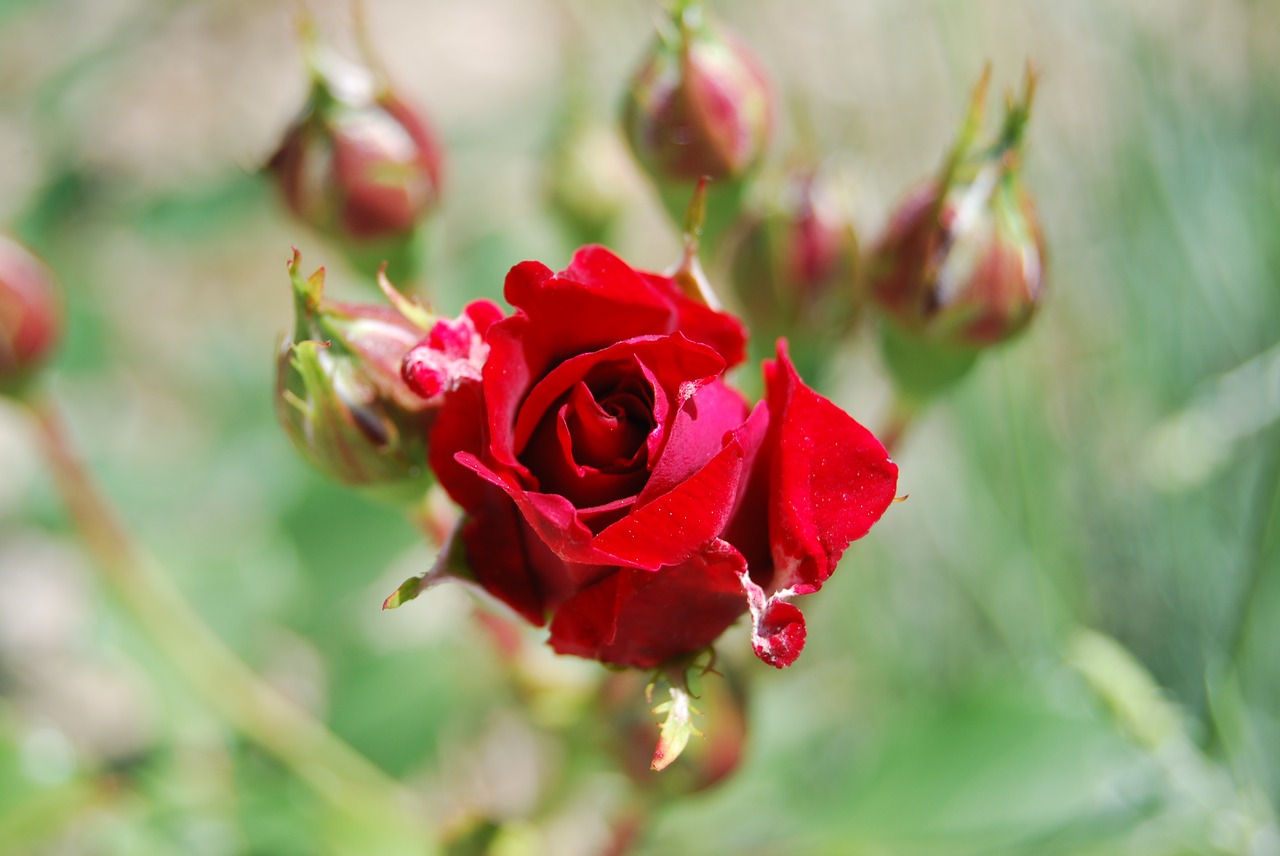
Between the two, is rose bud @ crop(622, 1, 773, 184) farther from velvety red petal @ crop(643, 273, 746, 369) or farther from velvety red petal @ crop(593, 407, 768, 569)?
velvety red petal @ crop(593, 407, 768, 569)

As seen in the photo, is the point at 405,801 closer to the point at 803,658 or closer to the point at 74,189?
the point at 803,658

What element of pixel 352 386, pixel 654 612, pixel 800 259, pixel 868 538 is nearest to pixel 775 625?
pixel 654 612

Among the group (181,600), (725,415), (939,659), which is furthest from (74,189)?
(725,415)

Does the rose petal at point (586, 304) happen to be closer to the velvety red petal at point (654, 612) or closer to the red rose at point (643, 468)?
the red rose at point (643, 468)

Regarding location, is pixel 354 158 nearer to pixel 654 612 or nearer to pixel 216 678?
pixel 654 612

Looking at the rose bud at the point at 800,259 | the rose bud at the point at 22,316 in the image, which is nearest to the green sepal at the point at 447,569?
the rose bud at the point at 800,259

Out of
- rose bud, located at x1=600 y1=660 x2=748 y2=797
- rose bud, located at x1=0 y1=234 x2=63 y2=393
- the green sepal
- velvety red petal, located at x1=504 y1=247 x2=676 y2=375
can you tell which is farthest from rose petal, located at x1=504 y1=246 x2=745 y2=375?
rose bud, located at x1=0 y1=234 x2=63 y2=393
